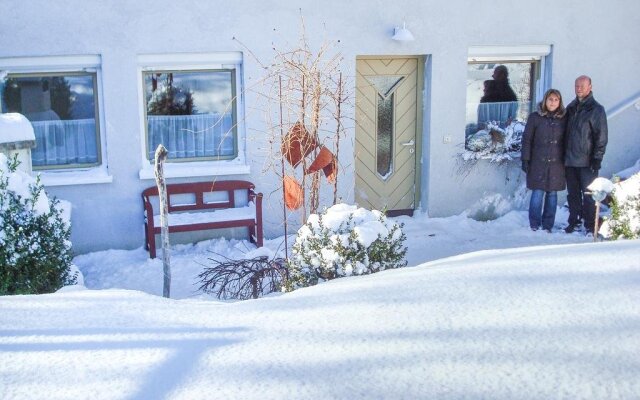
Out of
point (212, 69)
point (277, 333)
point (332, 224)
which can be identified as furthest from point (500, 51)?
point (277, 333)

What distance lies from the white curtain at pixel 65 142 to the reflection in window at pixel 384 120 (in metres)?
3.48

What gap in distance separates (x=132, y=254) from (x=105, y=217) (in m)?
0.52

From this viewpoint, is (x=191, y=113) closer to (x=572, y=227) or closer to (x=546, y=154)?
(x=546, y=154)

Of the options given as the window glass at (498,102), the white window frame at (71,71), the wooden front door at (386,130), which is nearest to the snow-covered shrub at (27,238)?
the white window frame at (71,71)

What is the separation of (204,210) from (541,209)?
4171mm

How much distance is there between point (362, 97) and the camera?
888cm

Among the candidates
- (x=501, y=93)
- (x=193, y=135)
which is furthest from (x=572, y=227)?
(x=193, y=135)

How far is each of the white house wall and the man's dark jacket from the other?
120 cm

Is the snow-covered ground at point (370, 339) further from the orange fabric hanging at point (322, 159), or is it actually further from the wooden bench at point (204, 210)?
the wooden bench at point (204, 210)

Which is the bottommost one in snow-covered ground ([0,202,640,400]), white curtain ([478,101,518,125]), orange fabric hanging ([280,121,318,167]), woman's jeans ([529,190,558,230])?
woman's jeans ([529,190,558,230])

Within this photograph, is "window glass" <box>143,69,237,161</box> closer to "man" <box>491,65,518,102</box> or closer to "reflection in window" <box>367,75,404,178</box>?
"reflection in window" <box>367,75,404,178</box>

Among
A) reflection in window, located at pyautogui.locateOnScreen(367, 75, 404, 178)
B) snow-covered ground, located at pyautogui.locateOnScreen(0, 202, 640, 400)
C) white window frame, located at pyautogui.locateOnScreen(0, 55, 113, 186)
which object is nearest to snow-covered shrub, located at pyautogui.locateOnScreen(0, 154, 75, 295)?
snow-covered ground, located at pyautogui.locateOnScreen(0, 202, 640, 400)

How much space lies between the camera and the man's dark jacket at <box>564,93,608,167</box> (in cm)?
823

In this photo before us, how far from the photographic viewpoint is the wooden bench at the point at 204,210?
25.6ft
